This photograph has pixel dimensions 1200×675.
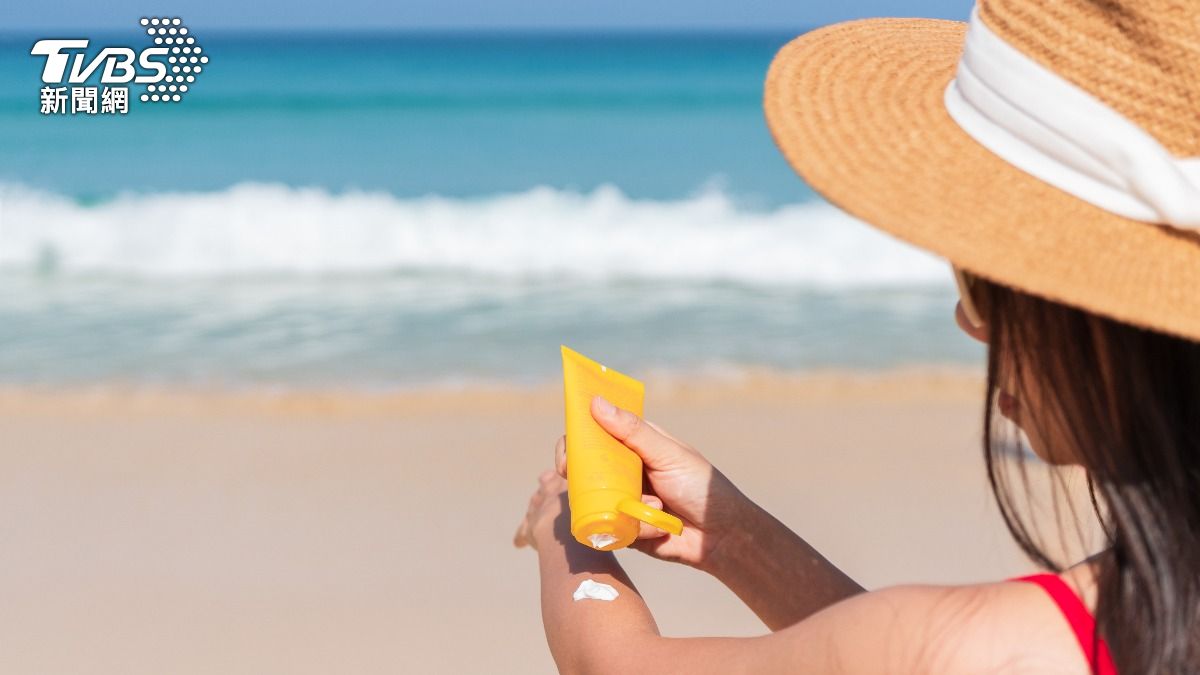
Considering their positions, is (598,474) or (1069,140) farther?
(598,474)

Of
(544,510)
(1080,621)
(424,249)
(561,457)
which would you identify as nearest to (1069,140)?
(1080,621)

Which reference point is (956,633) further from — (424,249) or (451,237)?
(451,237)

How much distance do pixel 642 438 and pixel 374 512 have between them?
2336 millimetres

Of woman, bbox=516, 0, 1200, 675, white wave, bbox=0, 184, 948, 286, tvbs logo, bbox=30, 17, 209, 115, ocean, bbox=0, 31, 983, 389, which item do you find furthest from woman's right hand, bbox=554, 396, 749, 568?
tvbs logo, bbox=30, 17, 209, 115

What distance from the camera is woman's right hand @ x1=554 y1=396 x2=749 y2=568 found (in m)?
1.47

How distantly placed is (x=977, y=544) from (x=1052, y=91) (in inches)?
107

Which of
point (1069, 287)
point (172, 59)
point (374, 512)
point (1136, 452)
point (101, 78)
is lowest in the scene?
point (374, 512)

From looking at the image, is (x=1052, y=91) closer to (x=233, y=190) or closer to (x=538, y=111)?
(x=233, y=190)

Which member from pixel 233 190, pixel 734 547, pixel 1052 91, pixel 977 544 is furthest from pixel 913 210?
pixel 233 190

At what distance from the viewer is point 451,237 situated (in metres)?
8.58

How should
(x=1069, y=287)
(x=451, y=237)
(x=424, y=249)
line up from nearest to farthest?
1. (x=1069, y=287)
2. (x=424, y=249)
3. (x=451, y=237)

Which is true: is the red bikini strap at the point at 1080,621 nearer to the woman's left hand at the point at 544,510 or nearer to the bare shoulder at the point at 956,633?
the bare shoulder at the point at 956,633

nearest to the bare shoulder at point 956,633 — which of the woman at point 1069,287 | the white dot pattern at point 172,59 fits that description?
the woman at point 1069,287

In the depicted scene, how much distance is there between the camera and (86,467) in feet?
13.0
